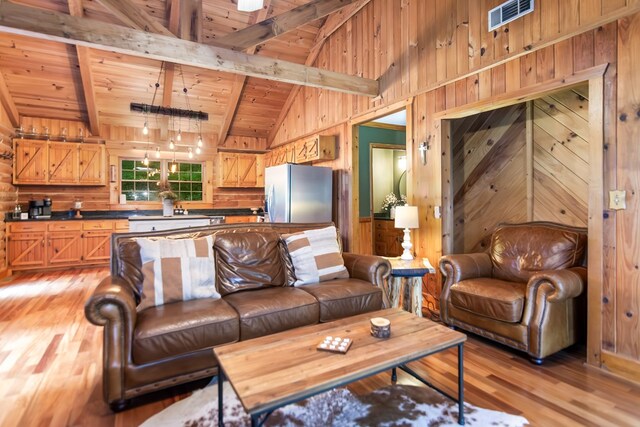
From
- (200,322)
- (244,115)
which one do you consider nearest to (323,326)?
(200,322)

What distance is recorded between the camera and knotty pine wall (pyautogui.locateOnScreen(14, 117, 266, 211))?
20.0 feet

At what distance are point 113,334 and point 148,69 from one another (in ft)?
17.1

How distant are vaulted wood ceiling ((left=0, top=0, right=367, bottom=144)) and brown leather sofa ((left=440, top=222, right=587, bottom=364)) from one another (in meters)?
3.55

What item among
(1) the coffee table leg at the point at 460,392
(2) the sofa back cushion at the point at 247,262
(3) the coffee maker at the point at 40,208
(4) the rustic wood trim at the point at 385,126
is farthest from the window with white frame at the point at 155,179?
(1) the coffee table leg at the point at 460,392

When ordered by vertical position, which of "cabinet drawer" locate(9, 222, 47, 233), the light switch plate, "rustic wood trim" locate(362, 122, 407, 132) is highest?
"rustic wood trim" locate(362, 122, 407, 132)

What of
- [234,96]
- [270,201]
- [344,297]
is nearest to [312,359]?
→ [344,297]

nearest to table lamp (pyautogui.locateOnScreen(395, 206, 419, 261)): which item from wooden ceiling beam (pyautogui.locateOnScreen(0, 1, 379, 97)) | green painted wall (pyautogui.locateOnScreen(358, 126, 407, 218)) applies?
wooden ceiling beam (pyautogui.locateOnScreen(0, 1, 379, 97))

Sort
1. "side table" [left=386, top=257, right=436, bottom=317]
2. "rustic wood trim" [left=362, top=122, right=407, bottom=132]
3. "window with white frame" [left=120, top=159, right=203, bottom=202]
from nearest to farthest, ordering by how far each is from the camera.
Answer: "side table" [left=386, top=257, right=436, bottom=317], "rustic wood trim" [left=362, top=122, right=407, bottom=132], "window with white frame" [left=120, top=159, right=203, bottom=202]

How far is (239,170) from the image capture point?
750 centimetres

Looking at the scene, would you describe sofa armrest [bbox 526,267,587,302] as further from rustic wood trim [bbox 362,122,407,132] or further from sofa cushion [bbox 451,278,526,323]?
rustic wood trim [bbox 362,122,407,132]

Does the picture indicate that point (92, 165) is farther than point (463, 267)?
Yes

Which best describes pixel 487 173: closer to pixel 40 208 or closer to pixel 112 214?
pixel 112 214

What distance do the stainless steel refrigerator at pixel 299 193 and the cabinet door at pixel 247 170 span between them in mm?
2411

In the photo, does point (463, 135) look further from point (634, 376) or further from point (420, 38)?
point (634, 376)
